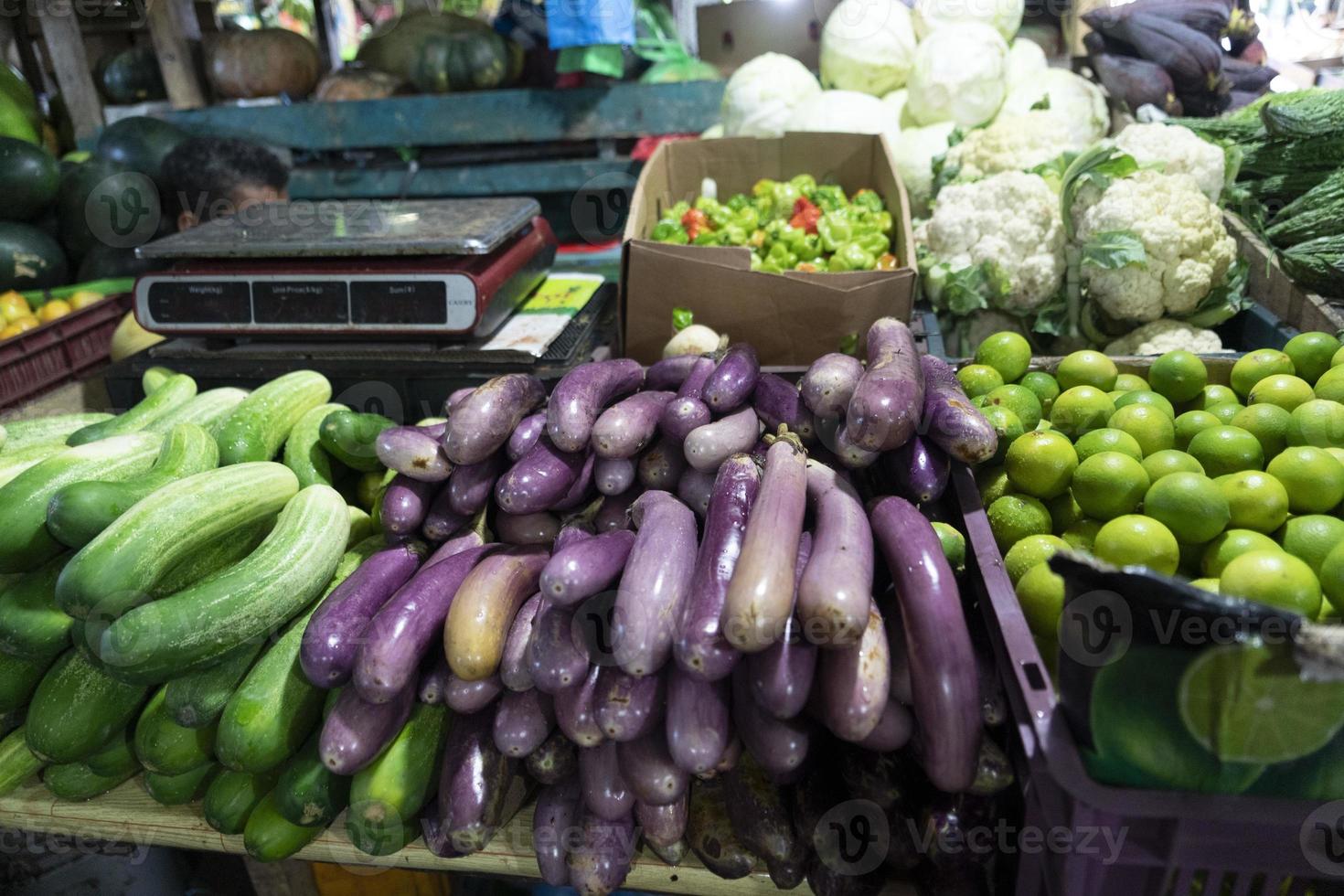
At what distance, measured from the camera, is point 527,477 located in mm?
1404

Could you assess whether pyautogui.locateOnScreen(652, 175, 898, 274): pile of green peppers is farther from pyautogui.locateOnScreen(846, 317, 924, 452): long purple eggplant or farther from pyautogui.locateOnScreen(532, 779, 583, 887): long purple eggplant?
pyautogui.locateOnScreen(532, 779, 583, 887): long purple eggplant

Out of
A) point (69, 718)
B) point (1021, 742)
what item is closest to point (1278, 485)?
point (1021, 742)

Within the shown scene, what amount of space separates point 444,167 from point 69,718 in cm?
310

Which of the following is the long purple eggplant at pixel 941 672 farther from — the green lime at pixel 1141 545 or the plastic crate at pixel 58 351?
the plastic crate at pixel 58 351

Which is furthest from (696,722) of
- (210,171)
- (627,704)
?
(210,171)

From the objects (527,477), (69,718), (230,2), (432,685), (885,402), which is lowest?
(69,718)

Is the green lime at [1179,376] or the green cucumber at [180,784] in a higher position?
the green lime at [1179,376]

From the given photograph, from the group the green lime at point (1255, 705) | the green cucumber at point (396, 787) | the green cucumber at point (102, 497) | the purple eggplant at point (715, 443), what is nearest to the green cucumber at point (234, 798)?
the green cucumber at point (396, 787)

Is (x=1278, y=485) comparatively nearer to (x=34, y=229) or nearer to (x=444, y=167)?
(x=444, y=167)

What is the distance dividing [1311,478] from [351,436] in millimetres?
1708

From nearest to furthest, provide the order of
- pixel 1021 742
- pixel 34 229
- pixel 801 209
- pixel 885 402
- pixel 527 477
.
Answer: pixel 1021 742 → pixel 885 402 → pixel 527 477 → pixel 801 209 → pixel 34 229

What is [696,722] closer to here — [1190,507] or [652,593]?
[652,593]

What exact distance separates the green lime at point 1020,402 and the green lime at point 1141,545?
34 centimetres

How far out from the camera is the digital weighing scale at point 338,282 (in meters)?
2.15
